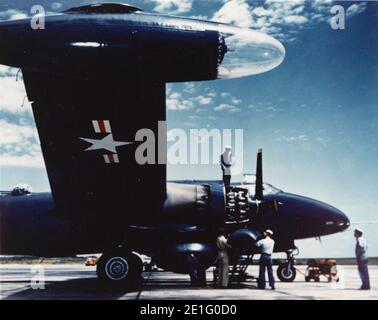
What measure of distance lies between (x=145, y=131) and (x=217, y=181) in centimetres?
543

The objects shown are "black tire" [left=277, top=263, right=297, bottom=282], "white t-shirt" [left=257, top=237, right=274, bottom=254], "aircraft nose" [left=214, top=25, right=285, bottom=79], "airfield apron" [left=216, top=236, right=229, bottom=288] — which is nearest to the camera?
"aircraft nose" [left=214, top=25, right=285, bottom=79]

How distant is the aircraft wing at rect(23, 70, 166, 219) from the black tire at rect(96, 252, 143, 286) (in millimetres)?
1309

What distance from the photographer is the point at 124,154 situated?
25.7 ft

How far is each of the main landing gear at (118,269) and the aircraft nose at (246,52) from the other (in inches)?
223

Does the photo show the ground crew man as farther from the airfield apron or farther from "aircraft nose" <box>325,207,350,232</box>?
"aircraft nose" <box>325,207,350,232</box>

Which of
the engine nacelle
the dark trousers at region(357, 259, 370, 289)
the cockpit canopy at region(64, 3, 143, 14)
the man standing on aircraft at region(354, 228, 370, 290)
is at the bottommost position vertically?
the dark trousers at region(357, 259, 370, 289)

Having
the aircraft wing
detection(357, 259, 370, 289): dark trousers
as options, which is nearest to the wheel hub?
the aircraft wing

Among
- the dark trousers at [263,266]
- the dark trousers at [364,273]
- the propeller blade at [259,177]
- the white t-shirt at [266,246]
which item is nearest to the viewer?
the dark trousers at [364,273]

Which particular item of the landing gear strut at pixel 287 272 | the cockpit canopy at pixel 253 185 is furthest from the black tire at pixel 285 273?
the cockpit canopy at pixel 253 185

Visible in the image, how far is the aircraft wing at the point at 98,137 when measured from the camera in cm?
656

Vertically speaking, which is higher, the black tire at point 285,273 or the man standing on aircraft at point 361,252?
the man standing on aircraft at point 361,252

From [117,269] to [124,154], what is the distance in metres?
3.42

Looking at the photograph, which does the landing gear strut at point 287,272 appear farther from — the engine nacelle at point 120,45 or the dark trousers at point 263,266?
the engine nacelle at point 120,45

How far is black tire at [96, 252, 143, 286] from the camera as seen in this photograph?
9648 mm
